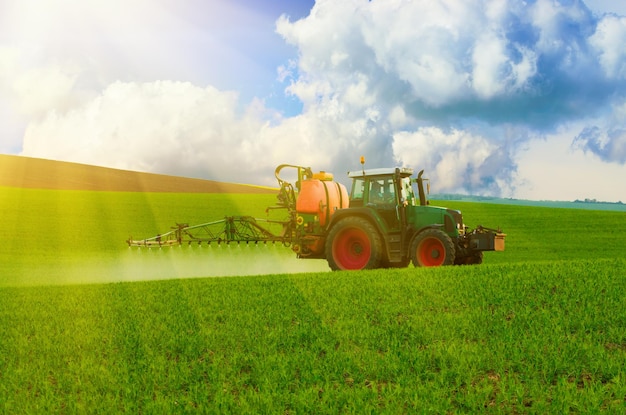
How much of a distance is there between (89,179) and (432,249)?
42.9 metres

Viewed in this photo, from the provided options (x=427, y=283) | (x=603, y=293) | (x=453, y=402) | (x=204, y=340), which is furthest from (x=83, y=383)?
(x=603, y=293)

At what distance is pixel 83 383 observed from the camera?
25.1 feet

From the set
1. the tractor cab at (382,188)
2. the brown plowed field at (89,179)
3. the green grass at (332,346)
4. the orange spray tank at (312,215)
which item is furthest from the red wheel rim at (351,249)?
the brown plowed field at (89,179)

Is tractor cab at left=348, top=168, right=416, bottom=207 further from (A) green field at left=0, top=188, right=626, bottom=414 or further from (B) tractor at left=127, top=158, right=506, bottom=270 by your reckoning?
(A) green field at left=0, top=188, right=626, bottom=414

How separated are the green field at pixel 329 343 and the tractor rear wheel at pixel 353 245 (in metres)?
1.24

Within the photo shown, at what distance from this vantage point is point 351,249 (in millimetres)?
15688

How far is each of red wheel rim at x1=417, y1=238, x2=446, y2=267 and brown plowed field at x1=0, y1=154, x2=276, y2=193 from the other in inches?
1305

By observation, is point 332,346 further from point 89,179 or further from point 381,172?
point 89,179

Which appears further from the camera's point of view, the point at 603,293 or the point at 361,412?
the point at 603,293

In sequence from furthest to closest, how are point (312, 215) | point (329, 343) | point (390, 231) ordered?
point (312, 215), point (390, 231), point (329, 343)

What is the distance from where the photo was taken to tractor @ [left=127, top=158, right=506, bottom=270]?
14.9 m

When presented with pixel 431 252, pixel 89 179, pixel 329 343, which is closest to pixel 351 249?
pixel 431 252

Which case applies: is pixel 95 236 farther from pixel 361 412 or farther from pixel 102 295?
pixel 361 412

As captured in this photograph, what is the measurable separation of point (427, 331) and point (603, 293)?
441 centimetres
